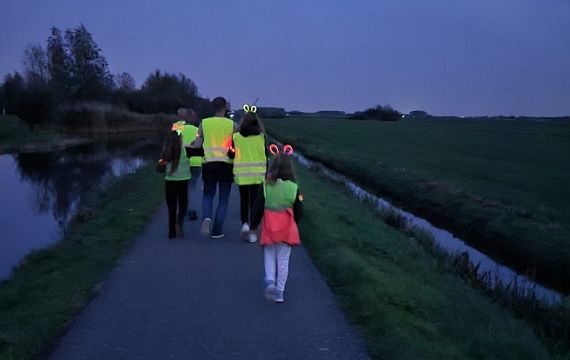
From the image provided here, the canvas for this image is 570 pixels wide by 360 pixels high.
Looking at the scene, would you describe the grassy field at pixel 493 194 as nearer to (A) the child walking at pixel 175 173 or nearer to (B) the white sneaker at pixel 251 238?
(B) the white sneaker at pixel 251 238

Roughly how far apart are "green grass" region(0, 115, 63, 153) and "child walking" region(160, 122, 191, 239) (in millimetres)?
37396

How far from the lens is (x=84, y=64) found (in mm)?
81188

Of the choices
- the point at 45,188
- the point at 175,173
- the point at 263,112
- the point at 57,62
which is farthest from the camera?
the point at 57,62

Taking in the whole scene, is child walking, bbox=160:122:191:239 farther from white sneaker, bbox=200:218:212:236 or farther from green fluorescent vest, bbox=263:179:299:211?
green fluorescent vest, bbox=263:179:299:211

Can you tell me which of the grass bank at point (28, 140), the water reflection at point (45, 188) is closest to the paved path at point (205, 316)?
the water reflection at point (45, 188)

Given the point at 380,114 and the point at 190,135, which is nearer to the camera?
the point at 190,135

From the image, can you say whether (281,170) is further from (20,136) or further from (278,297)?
(20,136)

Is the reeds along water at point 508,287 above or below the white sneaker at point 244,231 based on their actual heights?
below

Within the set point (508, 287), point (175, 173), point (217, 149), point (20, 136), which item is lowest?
point (20, 136)

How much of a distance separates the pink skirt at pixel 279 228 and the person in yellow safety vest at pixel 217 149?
2.96 m

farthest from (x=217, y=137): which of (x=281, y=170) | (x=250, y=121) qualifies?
(x=281, y=170)

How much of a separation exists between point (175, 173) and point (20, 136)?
44417 millimetres

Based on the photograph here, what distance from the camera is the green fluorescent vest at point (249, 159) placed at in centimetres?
918

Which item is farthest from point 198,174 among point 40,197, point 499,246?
point 499,246
